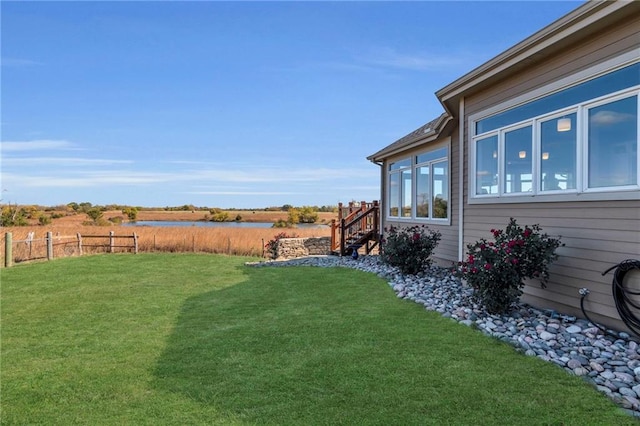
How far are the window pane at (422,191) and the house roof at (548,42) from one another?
3300 mm

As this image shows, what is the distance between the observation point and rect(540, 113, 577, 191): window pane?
445 cm

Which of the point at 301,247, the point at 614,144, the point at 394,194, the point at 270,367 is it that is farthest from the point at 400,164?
the point at 270,367

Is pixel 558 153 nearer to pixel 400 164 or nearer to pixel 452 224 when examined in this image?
pixel 452 224

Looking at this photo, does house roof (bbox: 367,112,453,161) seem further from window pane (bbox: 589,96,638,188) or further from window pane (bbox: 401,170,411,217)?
window pane (bbox: 589,96,638,188)

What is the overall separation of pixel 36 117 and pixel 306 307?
15779 millimetres

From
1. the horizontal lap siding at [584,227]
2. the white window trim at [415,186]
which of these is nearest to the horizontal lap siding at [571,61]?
the horizontal lap siding at [584,227]

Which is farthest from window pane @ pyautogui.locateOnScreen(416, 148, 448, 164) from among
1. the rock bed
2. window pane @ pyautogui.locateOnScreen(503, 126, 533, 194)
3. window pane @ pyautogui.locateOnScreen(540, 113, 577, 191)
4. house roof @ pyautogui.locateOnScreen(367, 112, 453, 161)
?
window pane @ pyautogui.locateOnScreen(540, 113, 577, 191)

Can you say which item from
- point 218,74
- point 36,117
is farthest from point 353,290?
point 36,117

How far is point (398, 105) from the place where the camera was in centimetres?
1627

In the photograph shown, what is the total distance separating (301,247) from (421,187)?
6.60 metres

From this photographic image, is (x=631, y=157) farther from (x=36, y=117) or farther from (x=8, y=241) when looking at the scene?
(x=36, y=117)

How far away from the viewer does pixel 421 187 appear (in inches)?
386

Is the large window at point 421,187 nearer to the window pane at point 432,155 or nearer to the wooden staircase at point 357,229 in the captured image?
the window pane at point 432,155

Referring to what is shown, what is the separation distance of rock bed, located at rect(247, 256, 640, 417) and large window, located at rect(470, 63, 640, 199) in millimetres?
1509
